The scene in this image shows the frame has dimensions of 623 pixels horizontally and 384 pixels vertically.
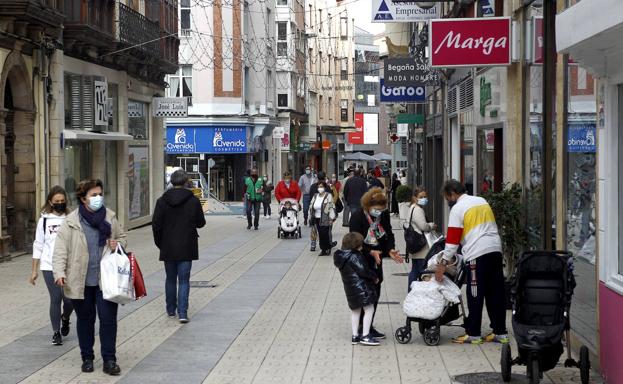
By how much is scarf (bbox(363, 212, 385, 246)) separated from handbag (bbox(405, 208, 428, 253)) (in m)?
1.16

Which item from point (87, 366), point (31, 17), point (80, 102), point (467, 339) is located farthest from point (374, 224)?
point (80, 102)

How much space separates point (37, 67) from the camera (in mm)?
22000

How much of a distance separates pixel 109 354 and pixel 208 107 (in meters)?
42.8

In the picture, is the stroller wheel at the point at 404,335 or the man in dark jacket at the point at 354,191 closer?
the stroller wheel at the point at 404,335

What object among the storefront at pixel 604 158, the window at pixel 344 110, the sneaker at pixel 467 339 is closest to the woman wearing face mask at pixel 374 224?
the sneaker at pixel 467 339

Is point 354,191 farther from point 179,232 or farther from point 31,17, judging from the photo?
point 179,232

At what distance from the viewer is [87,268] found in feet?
30.7

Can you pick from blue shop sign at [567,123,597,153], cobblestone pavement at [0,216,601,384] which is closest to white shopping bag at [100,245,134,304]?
cobblestone pavement at [0,216,601,384]

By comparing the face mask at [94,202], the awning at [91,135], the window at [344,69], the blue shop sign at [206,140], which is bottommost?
the face mask at [94,202]

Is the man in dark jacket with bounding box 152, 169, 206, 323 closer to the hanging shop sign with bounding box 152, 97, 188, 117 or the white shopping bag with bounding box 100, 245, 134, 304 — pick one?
the white shopping bag with bounding box 100, 245, 134, 304

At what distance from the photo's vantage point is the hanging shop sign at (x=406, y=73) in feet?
82.2

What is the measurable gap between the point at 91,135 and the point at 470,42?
43.1 feet

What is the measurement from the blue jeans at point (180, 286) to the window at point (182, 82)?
→ 128 ft

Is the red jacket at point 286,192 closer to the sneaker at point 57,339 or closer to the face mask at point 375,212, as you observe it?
the face mask at point 375,212
